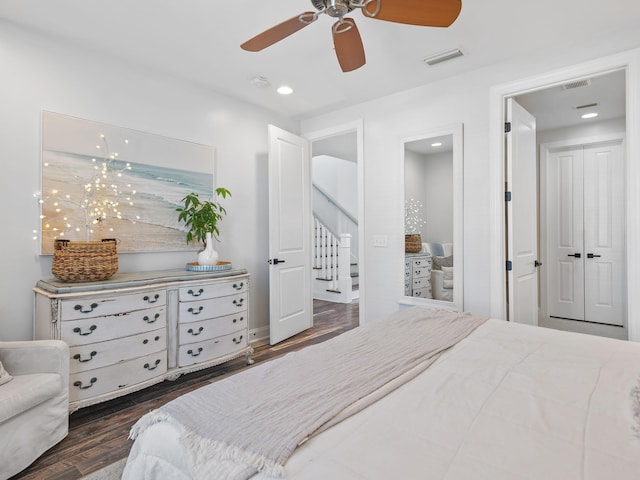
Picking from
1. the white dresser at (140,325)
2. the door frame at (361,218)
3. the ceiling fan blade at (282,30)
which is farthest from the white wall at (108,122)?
the ceiling fan blade at (282,30)

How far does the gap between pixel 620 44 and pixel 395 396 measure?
290 cm

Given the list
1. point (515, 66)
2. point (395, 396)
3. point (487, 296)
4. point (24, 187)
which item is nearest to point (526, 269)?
point (487, 296)

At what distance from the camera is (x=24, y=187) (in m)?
2.42

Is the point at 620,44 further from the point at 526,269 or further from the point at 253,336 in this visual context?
the point at 253,336

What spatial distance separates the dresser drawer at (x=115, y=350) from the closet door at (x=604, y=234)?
4914 millimetres

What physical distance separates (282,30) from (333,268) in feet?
15.1

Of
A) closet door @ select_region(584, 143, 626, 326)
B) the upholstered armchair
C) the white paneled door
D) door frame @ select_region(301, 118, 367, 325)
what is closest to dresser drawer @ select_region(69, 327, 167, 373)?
the upholstered armchair

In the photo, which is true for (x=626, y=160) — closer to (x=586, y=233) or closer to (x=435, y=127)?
(x=435, y=127)

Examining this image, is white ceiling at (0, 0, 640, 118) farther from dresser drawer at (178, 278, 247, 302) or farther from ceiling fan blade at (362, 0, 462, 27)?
dresser drawer at (178, 278, 247, 302)

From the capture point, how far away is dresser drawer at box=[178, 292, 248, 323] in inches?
108

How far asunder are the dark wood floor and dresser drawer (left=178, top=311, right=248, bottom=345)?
36 cm

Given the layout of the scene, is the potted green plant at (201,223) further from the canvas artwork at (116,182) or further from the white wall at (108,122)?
the white wall at (108,122)

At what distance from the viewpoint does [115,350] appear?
7.57ft

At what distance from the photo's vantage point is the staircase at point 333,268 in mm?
5945
